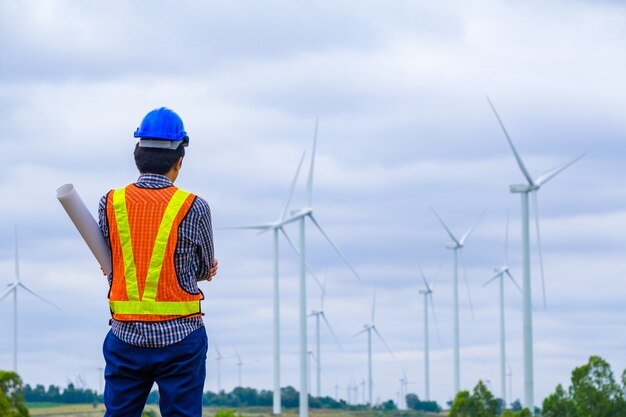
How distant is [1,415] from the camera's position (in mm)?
110438

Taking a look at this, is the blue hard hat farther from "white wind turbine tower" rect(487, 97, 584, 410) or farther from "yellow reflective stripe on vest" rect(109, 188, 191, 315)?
"white wind turbine tower" rect(487, 97, 584, 410)

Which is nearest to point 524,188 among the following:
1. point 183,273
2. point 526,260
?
point 526,260

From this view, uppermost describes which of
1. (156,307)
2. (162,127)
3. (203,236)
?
(162,127)

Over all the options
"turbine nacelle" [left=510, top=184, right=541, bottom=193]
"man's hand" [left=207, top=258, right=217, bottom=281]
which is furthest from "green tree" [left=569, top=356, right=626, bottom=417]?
"man's hand" [left=207, top=258, right=217, bottom=281]

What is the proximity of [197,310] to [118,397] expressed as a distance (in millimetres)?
1117

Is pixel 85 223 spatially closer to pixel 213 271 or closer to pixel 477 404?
pixel 213 271

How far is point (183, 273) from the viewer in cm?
1388

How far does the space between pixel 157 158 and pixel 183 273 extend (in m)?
Result: 1.10

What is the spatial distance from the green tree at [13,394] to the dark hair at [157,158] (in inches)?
4024

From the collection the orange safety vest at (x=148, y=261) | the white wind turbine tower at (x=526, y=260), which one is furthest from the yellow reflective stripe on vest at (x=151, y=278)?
the white wind turbine tower at (x=526, y=260)

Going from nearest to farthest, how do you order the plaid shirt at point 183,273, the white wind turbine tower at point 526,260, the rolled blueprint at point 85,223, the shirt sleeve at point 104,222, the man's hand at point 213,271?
the rolled blueprint at point 85,223
the plaid shirt at point 183,273
the shirt sleeve at point 104,222
the man's hand at point 213,271
the white wind turbine tower at point 526,260

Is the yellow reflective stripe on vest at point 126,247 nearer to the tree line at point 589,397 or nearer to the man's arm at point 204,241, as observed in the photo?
the man's arm at point 204,241

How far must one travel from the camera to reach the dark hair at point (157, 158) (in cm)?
1418

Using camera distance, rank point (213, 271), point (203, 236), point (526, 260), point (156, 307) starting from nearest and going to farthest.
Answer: point (156, 307) → point (203, 236) → point (213, 271) → point (526, 260)
